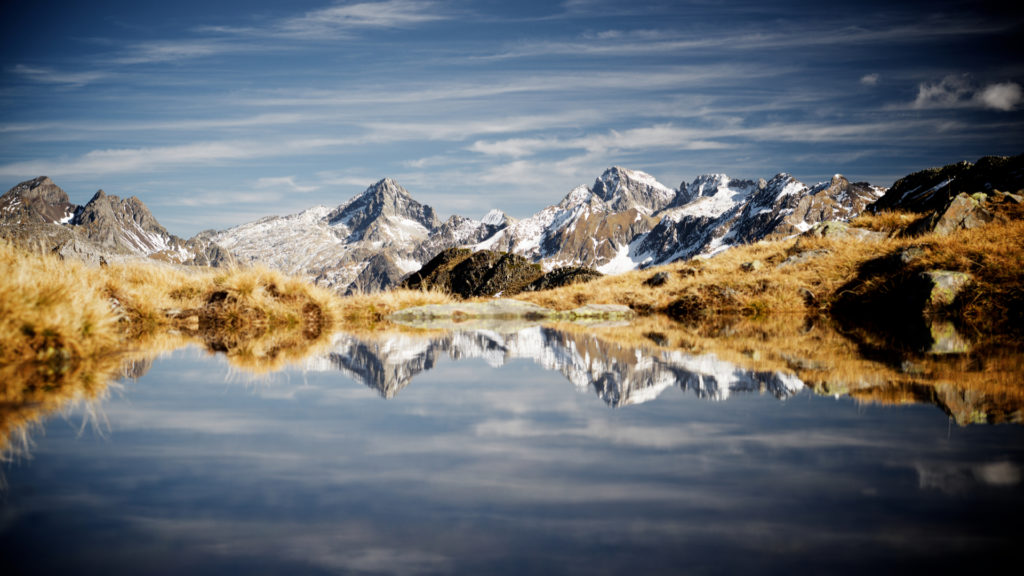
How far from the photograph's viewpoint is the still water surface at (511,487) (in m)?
1.92

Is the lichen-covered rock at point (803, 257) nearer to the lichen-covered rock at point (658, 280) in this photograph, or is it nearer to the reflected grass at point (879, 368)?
the lichen-covered rock at point (658, 280)

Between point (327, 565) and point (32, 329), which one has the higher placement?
point (32, 329)

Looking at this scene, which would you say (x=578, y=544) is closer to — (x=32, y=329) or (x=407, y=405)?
(x=407, y=405)

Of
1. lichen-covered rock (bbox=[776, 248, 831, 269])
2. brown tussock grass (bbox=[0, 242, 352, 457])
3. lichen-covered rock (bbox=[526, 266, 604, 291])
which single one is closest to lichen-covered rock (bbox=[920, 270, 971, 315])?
lichen-covered rock (bbox=[776, 248, 831, 269])

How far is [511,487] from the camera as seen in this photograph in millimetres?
2531

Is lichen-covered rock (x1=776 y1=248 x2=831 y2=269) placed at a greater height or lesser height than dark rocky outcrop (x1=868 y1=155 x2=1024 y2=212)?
lesser

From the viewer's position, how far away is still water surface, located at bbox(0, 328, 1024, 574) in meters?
1.92

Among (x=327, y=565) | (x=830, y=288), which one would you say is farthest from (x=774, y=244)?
(x=327, y=565)

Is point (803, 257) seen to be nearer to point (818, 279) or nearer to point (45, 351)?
point (818, 279)

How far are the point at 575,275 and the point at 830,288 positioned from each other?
1161 cm

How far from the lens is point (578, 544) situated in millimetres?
2008

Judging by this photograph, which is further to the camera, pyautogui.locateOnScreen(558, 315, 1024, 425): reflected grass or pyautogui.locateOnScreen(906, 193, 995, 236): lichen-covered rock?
pyautogui.locateOnScreen(906, 193, 995, 236): lichen-covered rock

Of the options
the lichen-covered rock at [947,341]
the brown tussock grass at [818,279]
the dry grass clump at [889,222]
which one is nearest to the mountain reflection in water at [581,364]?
the lichen-covered rock at [947,341]

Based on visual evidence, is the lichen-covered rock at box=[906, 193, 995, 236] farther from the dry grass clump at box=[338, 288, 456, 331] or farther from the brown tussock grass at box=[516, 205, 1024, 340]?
the dry grass clump at box=[338, 288, 456, 331]
